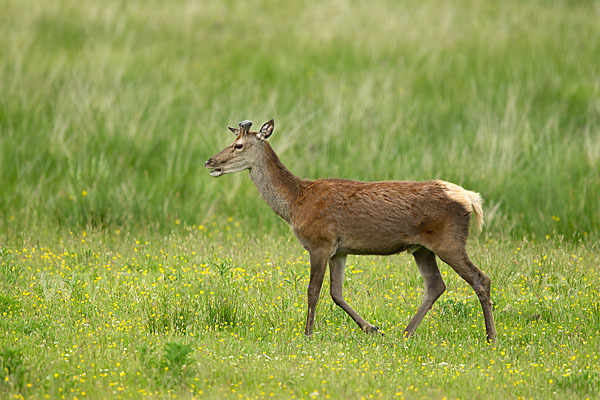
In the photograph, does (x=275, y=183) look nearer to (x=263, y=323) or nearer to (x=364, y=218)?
(x=364, y=218)

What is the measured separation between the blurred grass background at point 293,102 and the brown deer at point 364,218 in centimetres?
286

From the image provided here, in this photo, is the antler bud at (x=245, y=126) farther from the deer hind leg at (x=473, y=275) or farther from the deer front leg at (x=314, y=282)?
the deer hind leg at (x=473, y=275)

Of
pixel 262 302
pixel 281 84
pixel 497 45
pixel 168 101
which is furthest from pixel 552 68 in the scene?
pixel 262 302

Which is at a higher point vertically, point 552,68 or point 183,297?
point 552,68

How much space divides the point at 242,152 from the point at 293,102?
7.24 meters

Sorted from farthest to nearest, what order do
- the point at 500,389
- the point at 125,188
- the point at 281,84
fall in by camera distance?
1. the point at 281,84
2. the point at 125,188
3. the point at 500,389

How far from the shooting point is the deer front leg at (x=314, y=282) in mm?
7898

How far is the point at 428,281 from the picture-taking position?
820cm

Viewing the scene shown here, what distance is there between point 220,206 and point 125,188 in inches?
53.0

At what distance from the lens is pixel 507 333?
8.11 metres

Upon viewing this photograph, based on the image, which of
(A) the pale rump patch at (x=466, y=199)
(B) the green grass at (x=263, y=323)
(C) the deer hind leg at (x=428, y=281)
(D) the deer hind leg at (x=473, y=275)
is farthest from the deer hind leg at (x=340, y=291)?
(A) the pale rump patch at (x=466, y=199)

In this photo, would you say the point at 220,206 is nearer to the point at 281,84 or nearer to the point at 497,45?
the point at 281,84

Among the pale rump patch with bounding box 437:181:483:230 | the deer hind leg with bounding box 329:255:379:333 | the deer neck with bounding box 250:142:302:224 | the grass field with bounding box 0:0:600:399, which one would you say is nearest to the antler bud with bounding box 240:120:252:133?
the deer neck with bounding box 250:142:302:224

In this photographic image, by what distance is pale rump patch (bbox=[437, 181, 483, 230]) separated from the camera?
7758 mm
